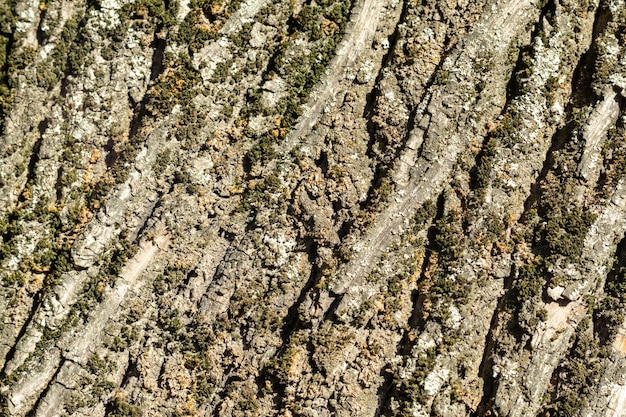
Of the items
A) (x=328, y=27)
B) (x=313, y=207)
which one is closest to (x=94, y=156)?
(x=313, y=207)

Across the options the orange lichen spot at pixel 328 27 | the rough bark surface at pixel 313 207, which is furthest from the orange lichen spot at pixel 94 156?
the orange lichen spot at pixel 328 27

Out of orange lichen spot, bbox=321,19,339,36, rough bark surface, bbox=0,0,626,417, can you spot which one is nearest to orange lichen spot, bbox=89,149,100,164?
rough bark surface, bbox=0,0,626,417

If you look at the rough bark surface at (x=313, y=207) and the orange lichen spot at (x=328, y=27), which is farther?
the orange lichen spot at (x=328, y=27)

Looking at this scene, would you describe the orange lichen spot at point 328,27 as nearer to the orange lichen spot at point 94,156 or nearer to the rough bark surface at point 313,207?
the rough bark surface at point 313,207

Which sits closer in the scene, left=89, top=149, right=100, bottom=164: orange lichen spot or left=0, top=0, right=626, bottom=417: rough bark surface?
left=0, top=0, right=626, bottom=417: rough bark surface

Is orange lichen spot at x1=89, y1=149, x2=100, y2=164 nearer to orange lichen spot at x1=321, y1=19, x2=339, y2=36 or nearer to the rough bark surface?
the rough bark surface

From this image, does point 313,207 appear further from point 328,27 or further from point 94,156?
point 94,156

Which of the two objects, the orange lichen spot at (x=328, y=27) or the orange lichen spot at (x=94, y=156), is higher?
the orange lichen spot at (x=328, y=27)

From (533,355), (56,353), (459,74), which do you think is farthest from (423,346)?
(56,353)

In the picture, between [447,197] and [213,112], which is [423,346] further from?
[213,112]

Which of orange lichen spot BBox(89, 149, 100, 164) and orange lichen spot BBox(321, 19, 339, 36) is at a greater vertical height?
orange lichen spot BBox(321, 19, 339, 36)
